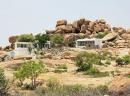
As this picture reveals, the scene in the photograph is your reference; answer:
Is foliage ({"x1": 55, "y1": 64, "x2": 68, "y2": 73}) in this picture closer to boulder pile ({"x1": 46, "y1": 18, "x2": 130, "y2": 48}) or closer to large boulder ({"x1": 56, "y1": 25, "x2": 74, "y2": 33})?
boulder pile ({"x1": 46, "y1": 18, "x2": 130, "y2": 48})

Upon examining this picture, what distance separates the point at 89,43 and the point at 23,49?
14707 millimetres

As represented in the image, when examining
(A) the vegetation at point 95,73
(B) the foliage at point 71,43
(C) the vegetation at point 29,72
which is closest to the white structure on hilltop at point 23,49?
(B) the foliage at point 71,43

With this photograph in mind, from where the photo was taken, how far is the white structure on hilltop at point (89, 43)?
88.1 meters

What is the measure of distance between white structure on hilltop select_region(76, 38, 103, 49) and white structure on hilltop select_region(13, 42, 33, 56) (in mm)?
10183

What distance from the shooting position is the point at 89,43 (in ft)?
A: 297

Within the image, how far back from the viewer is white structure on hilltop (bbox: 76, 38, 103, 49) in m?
88.1

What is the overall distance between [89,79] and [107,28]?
59.2 meters

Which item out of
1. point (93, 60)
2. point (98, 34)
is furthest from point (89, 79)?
point (98, 34)

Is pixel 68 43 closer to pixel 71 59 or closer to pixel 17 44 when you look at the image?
pixel 17 44

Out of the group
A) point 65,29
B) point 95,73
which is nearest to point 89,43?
point 65,29

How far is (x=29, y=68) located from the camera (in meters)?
43.2

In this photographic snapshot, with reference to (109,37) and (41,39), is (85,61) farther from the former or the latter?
(41,39)

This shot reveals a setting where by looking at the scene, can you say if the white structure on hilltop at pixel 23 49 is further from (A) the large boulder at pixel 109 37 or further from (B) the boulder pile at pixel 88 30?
(A) the large boulder at pixel 109 37

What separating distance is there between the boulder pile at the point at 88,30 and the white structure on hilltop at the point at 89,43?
3.85m
